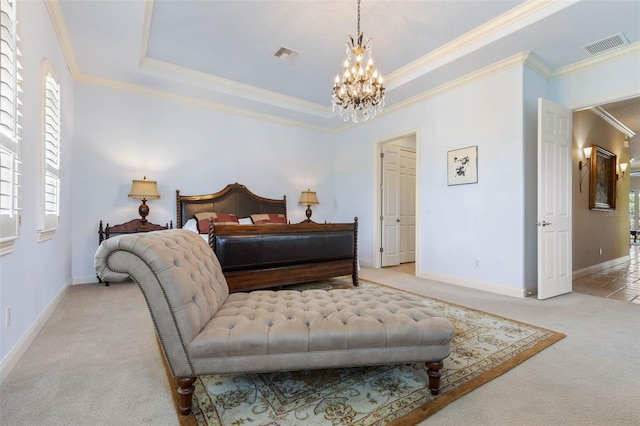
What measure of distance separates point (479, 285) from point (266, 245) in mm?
2907

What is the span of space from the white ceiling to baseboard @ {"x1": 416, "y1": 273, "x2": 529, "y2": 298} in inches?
113

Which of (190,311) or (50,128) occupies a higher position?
(50,128)

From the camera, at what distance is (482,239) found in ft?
13.2

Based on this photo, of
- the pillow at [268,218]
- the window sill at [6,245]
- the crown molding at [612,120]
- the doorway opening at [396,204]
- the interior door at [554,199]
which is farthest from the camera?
the doorway opening at [396,204]

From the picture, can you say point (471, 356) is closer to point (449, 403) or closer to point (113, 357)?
point (449, 403)

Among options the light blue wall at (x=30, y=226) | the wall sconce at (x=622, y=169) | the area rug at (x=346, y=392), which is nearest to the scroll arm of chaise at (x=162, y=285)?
the area rug at (x=346, y=392)

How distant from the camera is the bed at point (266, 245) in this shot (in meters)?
3.28

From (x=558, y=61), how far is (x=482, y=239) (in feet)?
8.03

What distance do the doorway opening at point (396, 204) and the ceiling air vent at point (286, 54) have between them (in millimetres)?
2402

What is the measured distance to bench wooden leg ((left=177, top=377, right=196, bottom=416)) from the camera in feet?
4.73

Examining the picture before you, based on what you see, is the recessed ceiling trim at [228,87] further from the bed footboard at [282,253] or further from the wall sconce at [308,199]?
the bed footboard at [282,253]

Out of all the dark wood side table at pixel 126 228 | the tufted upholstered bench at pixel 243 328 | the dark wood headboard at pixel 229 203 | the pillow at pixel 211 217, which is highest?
the dark wood headboard at pixel 229 203

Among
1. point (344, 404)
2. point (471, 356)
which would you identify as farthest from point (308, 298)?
point (471, 356)

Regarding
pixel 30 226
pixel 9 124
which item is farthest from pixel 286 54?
pixel 30 226
